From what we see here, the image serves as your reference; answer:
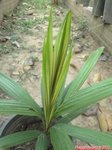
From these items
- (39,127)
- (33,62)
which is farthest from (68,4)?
(39,127)

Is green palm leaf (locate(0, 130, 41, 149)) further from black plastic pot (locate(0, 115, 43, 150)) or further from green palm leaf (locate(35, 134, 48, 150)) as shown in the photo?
black plastic pot (locate(0, 115, 43, 150))

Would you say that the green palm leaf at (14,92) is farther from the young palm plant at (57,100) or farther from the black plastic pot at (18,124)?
the black plastic pot at (18,124)

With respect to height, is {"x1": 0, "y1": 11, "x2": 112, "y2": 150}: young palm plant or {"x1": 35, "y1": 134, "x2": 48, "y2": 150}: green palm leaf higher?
{"x1": 0, "y1": 11, "x2": 112, "y2": 150}: young palm plant

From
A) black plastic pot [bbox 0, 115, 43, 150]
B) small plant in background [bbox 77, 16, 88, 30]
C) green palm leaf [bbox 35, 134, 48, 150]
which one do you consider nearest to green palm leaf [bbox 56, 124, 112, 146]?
green palm leaf [bbox 35, 134, 48, 150]

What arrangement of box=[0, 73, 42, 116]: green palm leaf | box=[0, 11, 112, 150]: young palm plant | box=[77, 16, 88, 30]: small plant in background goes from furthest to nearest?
box=[77, 16, 88, 30]: small plant in background, box=[0, 73, 42, 116]: green palm leaf, box=[0, 11, 112, 150]: young palm plant

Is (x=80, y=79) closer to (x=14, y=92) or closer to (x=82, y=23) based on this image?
(x=14, y=92)

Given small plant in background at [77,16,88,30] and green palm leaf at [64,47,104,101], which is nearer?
green palm leaf at [64,47,104,101]

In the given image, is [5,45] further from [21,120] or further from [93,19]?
[21,120]

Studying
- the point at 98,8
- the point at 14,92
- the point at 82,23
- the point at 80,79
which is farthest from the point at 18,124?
the point at 82,23
